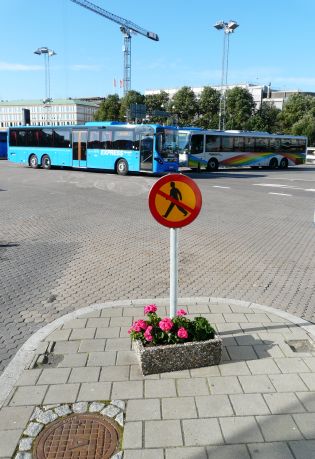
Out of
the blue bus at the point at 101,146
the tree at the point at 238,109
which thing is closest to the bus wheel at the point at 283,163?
the blue bus at the point at 101,146

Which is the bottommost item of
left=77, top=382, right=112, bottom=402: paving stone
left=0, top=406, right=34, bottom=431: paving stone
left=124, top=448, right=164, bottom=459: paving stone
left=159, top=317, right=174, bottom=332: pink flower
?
left=0, top=406, right=34, bottom=431: paving stone

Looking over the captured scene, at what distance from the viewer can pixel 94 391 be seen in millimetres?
3324

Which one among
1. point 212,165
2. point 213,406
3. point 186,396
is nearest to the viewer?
point 213,406

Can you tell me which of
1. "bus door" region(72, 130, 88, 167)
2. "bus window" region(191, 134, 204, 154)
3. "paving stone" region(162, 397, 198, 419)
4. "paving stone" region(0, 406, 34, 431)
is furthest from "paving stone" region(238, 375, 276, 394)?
"bus window" region(191, 134, 204, 154)

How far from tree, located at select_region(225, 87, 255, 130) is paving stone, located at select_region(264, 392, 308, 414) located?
74052 millimetres

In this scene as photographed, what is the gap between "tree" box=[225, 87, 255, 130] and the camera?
2918 inches

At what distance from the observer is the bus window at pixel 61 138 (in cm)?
2546

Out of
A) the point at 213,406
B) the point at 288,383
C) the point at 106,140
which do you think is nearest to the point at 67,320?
the point at 213,406

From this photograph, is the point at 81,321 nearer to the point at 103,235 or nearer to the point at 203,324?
the point at 203,324

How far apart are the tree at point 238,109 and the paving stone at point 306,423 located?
7428 cm

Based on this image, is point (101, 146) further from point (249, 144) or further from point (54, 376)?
point (54, 376)

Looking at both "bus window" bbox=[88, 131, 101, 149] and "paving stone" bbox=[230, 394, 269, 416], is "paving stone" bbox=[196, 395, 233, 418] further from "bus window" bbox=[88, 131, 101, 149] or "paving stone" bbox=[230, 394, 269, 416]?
"bus window" bbox=[88, 131, 101, 149]

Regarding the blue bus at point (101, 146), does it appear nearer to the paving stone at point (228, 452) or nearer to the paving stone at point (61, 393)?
the paving stone at point (61, 393)

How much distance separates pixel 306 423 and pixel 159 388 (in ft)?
3.76
